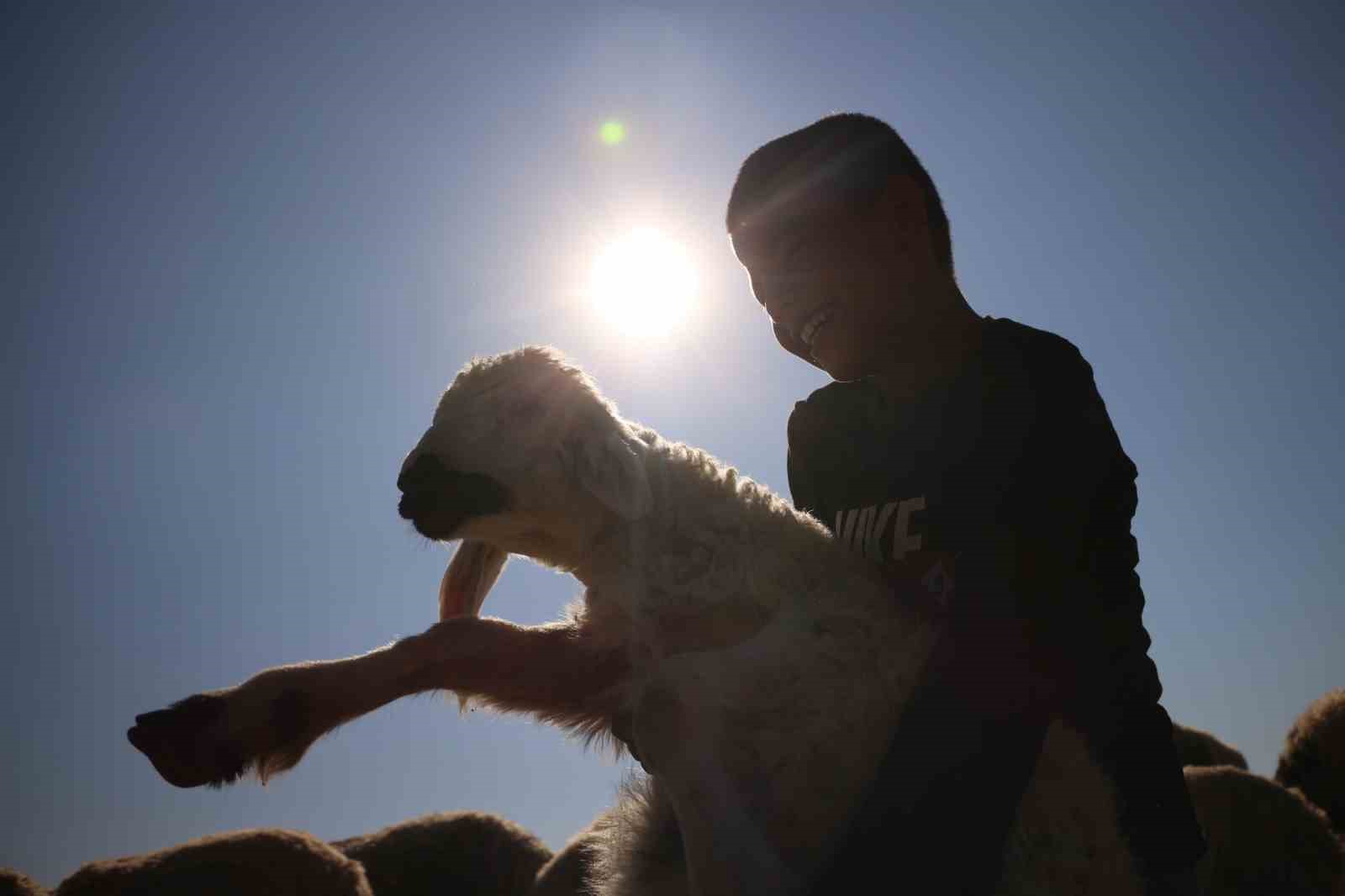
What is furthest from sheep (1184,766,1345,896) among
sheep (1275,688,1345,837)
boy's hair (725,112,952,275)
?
boy's hair (725,112,952,275)

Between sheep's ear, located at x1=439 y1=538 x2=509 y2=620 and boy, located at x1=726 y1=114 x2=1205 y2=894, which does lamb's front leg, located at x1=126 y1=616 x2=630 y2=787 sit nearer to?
sheep's ear, located at x1=439 y1=538 x2=509 y2=620

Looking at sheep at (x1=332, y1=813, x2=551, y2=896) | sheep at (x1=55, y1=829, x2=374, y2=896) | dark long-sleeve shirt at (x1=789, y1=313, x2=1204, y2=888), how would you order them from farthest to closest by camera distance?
sheep at (x1=332, y1=813, x2=551, y2=896) < sheep at (x1=55, y1=829, x2=374, y2=896) < dark long-sleeve shirt at (x1=789, y1=313, x2=1204, y2=888)

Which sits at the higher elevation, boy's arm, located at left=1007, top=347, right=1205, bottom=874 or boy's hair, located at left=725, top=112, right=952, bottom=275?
boy's hair, located at left=725, top=112, right=952, bottom=275

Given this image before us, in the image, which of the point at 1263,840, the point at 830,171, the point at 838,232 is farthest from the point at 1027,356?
the point at 1263,840

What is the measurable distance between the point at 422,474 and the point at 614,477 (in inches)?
20.4

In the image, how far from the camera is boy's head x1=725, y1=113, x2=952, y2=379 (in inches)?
109

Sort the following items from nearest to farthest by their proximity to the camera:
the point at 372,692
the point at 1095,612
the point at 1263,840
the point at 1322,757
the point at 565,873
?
the point at 372,692 < the point at 1095,612 < the point at 1263,840 < the point at 565,873 < the point at 1322,757

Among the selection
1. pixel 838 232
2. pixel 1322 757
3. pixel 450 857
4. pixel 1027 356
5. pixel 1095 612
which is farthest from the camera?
pixel 450 857

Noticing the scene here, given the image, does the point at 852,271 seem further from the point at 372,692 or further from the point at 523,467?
the point at 372,692

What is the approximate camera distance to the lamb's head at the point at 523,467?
2150mm

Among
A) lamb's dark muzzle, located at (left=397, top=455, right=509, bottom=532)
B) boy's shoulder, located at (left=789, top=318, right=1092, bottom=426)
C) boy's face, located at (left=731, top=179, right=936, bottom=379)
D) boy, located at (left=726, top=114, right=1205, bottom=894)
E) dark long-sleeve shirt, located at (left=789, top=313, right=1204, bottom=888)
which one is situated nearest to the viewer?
boy, located at (left=726, top=114, right=1205, bottom=894)

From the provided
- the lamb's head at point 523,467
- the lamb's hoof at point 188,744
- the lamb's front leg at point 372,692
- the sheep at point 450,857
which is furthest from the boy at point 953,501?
the sheep at point 450,857

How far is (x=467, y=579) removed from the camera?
2.46m

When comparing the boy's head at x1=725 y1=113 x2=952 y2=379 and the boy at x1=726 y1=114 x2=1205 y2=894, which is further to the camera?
the boy's head at x1=725 y1=113 x2=952 y2=379
